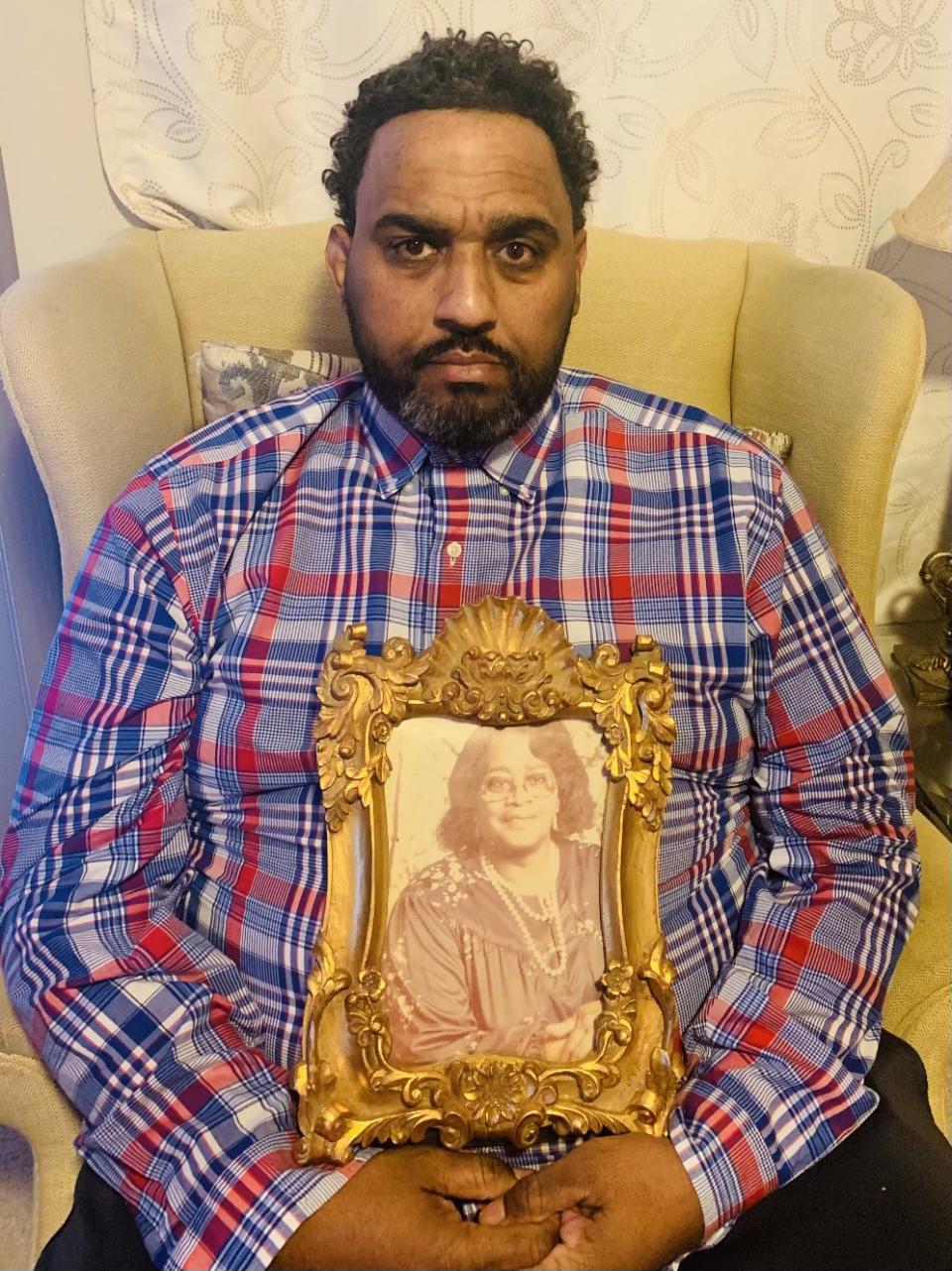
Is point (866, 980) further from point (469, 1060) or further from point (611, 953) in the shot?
point (469, 1060)

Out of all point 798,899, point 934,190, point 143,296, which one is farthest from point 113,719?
point 934,190

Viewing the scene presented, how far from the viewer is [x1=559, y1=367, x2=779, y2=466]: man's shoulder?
42.0 inches

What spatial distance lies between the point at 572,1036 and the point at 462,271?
2.17 feet

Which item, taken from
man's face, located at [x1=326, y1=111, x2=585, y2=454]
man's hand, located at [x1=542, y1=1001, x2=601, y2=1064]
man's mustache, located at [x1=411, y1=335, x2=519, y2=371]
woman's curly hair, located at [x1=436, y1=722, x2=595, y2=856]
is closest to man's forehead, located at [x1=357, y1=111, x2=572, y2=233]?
man's face, located at [x1=326, y1=111, x2=585, y2=454]

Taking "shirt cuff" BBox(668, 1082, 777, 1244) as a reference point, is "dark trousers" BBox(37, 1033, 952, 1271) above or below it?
below

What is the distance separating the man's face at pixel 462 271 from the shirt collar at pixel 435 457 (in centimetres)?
2

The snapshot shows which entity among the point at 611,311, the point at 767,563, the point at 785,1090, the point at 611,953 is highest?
the point at 611,311

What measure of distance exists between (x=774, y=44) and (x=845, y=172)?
20cm

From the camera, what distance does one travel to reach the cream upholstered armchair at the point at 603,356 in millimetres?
1049

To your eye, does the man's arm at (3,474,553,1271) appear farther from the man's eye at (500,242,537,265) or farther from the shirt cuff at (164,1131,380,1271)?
the man's eye at (500,242,537,265)

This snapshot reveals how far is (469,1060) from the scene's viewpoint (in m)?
0.85

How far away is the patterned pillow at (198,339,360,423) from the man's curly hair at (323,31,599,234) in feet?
0.65

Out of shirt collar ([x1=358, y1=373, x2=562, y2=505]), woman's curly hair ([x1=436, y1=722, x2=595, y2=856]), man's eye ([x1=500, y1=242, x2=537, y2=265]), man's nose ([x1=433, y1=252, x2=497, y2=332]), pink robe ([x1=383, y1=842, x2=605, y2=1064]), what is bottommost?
pink robe ([x1=383, y1=842, x2=605, y2=1064])

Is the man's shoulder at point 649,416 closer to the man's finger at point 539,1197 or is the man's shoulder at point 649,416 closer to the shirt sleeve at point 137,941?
the shirt sleeve at point 137,941
